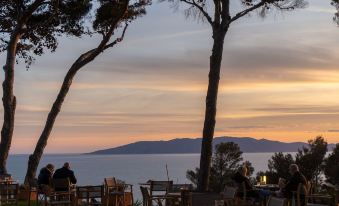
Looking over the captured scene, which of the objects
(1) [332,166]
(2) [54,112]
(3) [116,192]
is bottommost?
(3) [116,192]

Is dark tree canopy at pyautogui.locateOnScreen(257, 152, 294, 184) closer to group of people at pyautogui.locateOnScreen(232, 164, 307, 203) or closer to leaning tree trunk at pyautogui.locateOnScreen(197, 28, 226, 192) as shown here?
leaning tree trunk at pyautogui.locateOnScreen(197, 28, 226, 192)

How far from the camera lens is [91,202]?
506 inches

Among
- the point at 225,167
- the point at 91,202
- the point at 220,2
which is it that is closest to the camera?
the point at 91,202

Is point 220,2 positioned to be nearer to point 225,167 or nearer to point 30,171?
point 30,171

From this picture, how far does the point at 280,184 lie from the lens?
12.3m

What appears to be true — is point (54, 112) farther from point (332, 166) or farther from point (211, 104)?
point (332, 166)

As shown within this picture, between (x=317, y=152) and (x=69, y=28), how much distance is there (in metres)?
11.5

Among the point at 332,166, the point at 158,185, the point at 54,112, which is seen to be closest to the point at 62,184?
the point at 158,185

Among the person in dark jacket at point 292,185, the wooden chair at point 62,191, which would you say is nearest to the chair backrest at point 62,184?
A: the wooden chair at point 62,191

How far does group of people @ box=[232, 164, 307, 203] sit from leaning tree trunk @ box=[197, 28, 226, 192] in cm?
129

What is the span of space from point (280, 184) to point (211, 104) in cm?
223

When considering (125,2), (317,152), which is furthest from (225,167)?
(125,2)

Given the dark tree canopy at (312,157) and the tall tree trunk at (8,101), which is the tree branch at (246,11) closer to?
the tall tree trunk at (8,101)

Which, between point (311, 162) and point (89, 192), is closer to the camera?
point (89, 192)
